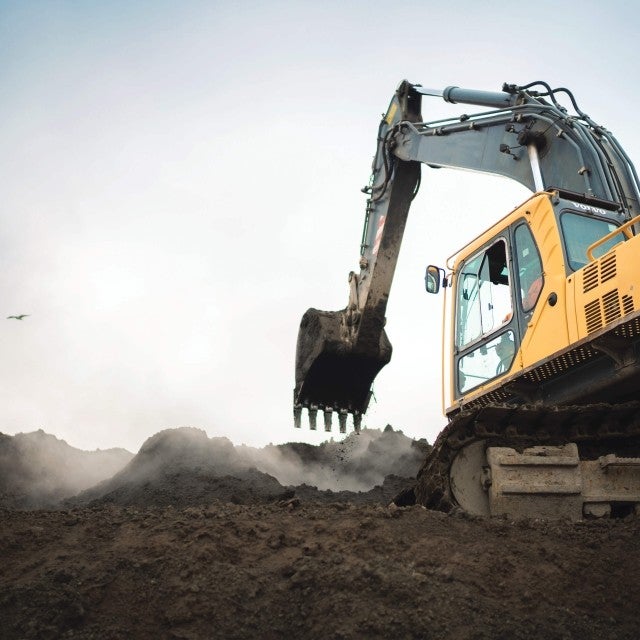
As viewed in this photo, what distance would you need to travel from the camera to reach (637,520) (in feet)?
13.7

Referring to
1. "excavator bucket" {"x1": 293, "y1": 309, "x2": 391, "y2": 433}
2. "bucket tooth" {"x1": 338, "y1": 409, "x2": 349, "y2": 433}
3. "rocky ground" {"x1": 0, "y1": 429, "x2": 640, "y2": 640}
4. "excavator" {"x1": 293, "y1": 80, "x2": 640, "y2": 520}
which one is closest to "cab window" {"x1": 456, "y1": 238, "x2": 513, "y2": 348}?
"excavator" {"x1": 293, "y1": 80, "x2": 640, "y2": 520}

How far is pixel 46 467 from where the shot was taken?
12797 millimetres

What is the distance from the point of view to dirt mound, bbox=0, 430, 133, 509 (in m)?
11.8

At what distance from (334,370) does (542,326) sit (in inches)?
A: 195

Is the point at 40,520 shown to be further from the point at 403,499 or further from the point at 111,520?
the point at 403,499

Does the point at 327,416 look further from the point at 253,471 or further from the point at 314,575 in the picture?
the point at 314,575

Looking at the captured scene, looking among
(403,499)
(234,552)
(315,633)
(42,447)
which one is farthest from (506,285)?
(42,447)

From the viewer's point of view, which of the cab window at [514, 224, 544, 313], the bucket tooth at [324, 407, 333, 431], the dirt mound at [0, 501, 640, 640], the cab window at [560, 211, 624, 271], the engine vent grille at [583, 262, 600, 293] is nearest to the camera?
the dirt mound at [0, 501, 640, 640]

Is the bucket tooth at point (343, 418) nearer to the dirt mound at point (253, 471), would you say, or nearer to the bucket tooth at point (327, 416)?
the bucket tooth at point (327, 416)

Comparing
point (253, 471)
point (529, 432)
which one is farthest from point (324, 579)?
point (253, 471)

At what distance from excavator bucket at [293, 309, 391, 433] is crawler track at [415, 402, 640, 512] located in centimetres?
498

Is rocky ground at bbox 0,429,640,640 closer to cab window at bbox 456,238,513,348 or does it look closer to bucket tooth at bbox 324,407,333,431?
cab window at bbox 456,238,513,348

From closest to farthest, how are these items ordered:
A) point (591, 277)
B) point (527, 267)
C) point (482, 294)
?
point (591, 277)
point (527, 267)
point (482, 294)

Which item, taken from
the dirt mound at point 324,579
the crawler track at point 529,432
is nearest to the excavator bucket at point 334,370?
the crawler track at point 529,432
